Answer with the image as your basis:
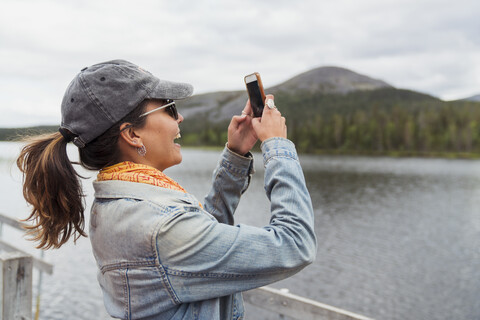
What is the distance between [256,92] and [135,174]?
0.55 meters

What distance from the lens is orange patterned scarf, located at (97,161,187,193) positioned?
1.32 metres

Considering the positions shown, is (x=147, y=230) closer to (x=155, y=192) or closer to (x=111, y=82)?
(x=155, y=192)

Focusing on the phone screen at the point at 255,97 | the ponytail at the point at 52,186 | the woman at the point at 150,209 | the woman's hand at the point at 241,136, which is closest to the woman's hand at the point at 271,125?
the woman at the point at 150,209

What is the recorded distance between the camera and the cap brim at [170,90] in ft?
4.53

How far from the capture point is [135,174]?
1.34 metres

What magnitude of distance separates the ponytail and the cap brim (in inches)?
14.7

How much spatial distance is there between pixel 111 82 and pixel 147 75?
12cm

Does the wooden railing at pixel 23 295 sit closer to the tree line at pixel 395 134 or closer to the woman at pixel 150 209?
the woman at pixel 150 209

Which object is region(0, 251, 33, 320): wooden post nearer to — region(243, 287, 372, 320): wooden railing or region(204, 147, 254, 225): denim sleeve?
region(243, 287, 372, 320): wooden railing

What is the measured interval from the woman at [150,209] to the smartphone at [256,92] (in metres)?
0.11

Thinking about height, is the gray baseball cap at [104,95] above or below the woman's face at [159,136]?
above

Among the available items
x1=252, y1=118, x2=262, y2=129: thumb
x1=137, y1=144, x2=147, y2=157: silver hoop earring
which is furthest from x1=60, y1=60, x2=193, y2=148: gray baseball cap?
x1=252, y1=118, x2=262, y2=129: thumb

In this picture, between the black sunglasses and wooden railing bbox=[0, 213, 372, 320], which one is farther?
wooden railing bbox=[0, 213, 372, 320]

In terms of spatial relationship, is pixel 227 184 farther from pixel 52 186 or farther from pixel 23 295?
pixel 23 295
